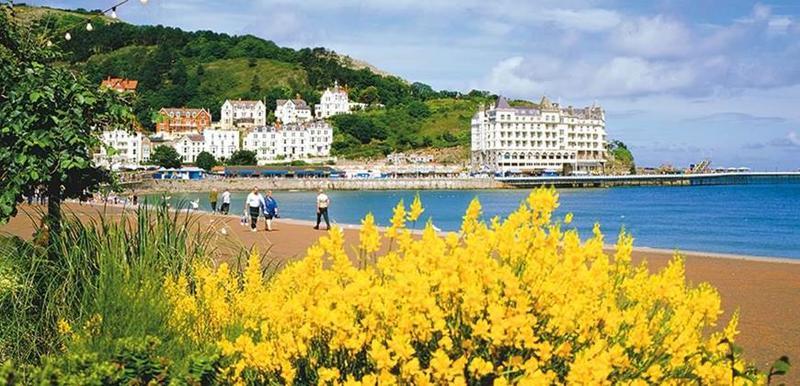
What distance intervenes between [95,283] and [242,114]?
17388 cm

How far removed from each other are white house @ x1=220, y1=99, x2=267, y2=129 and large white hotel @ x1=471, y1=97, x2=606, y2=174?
45855mm

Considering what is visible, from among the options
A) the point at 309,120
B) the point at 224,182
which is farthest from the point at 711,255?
the point at 309,120

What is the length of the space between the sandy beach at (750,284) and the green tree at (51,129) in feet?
1.09

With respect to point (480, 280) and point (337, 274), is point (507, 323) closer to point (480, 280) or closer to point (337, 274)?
point (480, 280)

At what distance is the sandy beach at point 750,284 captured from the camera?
26.8ft

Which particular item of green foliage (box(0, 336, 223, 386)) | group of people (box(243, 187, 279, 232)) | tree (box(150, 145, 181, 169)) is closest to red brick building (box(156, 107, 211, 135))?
tree (box(150, 145, 181, 169))

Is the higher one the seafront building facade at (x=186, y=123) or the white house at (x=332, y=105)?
the white house at (x=332, y=105)

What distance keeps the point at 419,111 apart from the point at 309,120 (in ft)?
77.8

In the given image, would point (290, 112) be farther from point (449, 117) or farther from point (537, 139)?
point (537, 139)

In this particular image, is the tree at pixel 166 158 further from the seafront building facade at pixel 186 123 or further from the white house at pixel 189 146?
the seafront building facade at pixel 186 123

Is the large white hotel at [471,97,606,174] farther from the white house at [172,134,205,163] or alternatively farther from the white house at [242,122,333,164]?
the white house at [172,134,205,163]

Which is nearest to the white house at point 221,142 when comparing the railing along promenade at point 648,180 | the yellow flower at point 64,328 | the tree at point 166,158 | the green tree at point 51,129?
the tree at point 166,158

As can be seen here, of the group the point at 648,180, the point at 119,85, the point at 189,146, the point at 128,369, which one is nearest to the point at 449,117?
the point at 648,180

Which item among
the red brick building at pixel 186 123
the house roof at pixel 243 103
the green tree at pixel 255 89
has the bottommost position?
the red brick building at pixel 186 123
